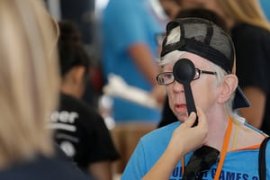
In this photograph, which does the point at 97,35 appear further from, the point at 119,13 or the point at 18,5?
the point at 18,5

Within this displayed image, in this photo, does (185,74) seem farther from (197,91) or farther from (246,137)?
(246,137)

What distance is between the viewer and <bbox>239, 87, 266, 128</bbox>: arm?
10.8 feet

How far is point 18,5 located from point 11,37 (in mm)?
75

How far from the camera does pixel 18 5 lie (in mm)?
1509

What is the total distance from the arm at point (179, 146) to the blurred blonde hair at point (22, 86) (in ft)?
2.47

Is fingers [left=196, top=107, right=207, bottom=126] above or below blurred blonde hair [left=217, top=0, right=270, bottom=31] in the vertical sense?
above

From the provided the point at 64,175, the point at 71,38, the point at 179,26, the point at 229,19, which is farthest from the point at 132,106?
the point at 64,175

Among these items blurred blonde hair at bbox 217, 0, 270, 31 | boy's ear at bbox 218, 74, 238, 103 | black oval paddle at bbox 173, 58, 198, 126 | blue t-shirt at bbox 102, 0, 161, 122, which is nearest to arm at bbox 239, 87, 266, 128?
blurred blonde hair at bbox 217, 0, 270, 31

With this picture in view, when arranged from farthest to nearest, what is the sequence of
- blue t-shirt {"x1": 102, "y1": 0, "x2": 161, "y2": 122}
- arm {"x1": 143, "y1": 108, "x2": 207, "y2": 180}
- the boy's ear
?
1. blue t-shirt {"x1": 102, "y1": 0, "x2": 161, "y2": 122}
2. the boy's ear
3. arm {"x1": 143, "y1": 108, "x2": 207, "y2": 180}

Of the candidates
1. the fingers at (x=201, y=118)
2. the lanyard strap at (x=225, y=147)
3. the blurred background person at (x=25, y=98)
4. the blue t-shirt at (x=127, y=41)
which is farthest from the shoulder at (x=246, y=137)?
the blue t-shirt at (x=127, y=41)

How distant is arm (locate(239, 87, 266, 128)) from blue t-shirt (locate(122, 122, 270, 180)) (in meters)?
0.78

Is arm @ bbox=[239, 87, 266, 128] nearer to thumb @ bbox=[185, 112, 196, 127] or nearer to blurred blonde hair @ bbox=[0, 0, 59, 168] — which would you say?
thumb @ bbox=[185, 112, 196, 127]

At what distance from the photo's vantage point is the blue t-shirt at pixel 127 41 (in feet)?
17.7

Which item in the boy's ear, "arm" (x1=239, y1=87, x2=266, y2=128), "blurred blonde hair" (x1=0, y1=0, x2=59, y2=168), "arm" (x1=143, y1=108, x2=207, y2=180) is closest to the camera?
"blurred blonde hair" (x1=0, y1=0, x2=59, y2=168)
